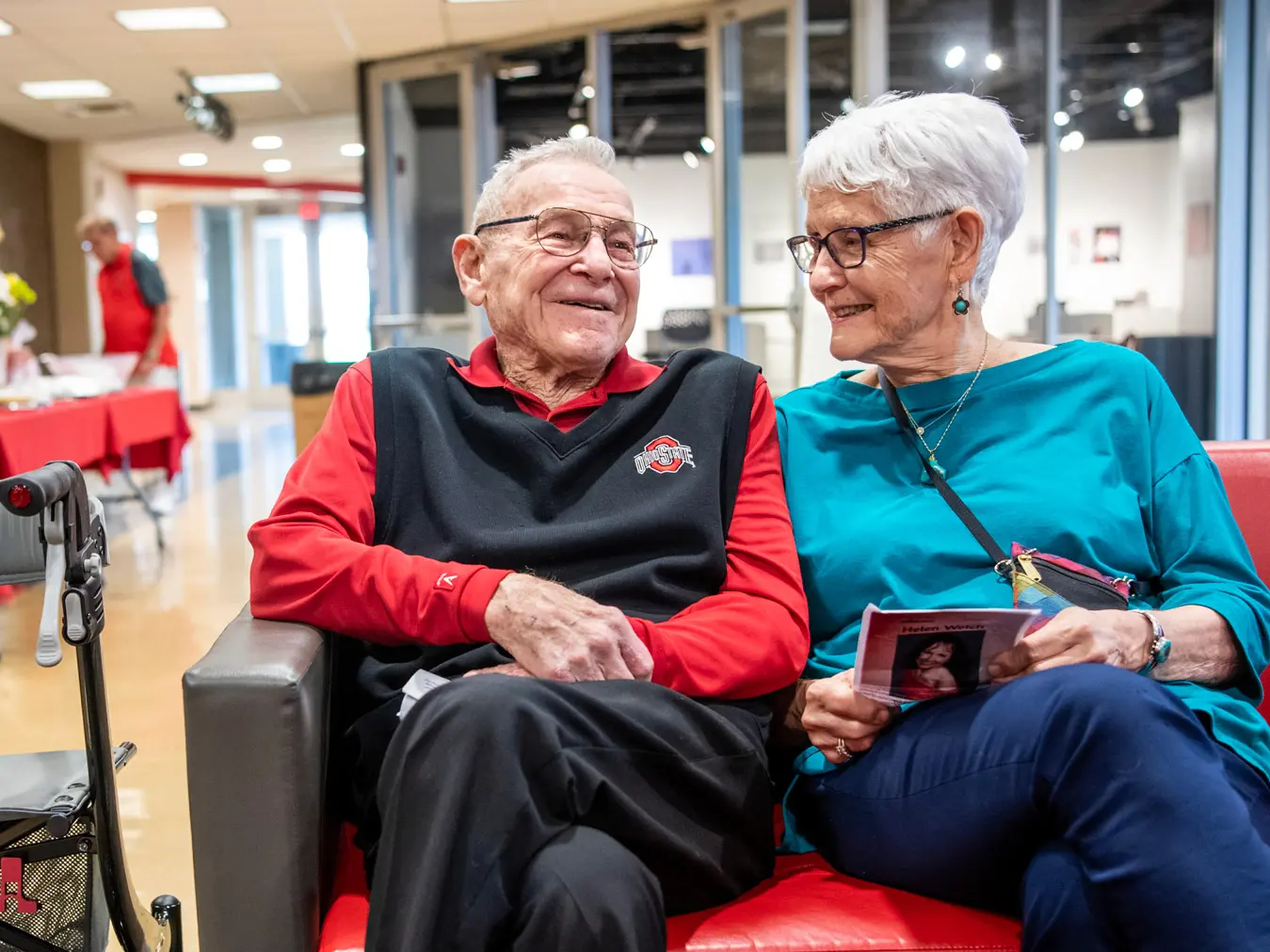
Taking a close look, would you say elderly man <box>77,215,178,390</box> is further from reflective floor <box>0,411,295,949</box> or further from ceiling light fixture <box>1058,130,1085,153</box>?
ceiling light fixture <box>1058,130,1085,153</box>

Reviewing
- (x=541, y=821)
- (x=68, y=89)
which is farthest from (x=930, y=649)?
(x=68, y=89)

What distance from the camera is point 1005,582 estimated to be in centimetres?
137

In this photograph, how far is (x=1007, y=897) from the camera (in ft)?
3.90

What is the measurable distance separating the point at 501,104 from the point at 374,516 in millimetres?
7432

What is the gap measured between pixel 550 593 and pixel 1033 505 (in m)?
0.62

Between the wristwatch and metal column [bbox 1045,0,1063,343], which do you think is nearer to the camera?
the wristwatch

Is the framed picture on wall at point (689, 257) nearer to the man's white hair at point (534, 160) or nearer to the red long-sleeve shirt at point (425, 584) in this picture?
the man's white hair at point (534, 160)

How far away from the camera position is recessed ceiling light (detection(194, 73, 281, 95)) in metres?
9.13

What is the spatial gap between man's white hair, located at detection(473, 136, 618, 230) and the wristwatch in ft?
3.29

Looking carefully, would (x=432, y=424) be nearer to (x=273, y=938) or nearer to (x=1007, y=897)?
(x=273, y=938)

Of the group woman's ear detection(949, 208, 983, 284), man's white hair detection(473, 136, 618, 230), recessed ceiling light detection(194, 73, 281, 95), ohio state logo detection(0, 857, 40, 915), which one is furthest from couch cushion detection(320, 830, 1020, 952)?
recessed ceiling light detection(194, 73, 281, 95)

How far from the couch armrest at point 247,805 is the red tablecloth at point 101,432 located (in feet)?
7.43

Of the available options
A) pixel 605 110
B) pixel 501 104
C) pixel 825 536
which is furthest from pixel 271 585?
pixel 501 104

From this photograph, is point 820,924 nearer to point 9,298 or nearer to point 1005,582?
point 1005,582
